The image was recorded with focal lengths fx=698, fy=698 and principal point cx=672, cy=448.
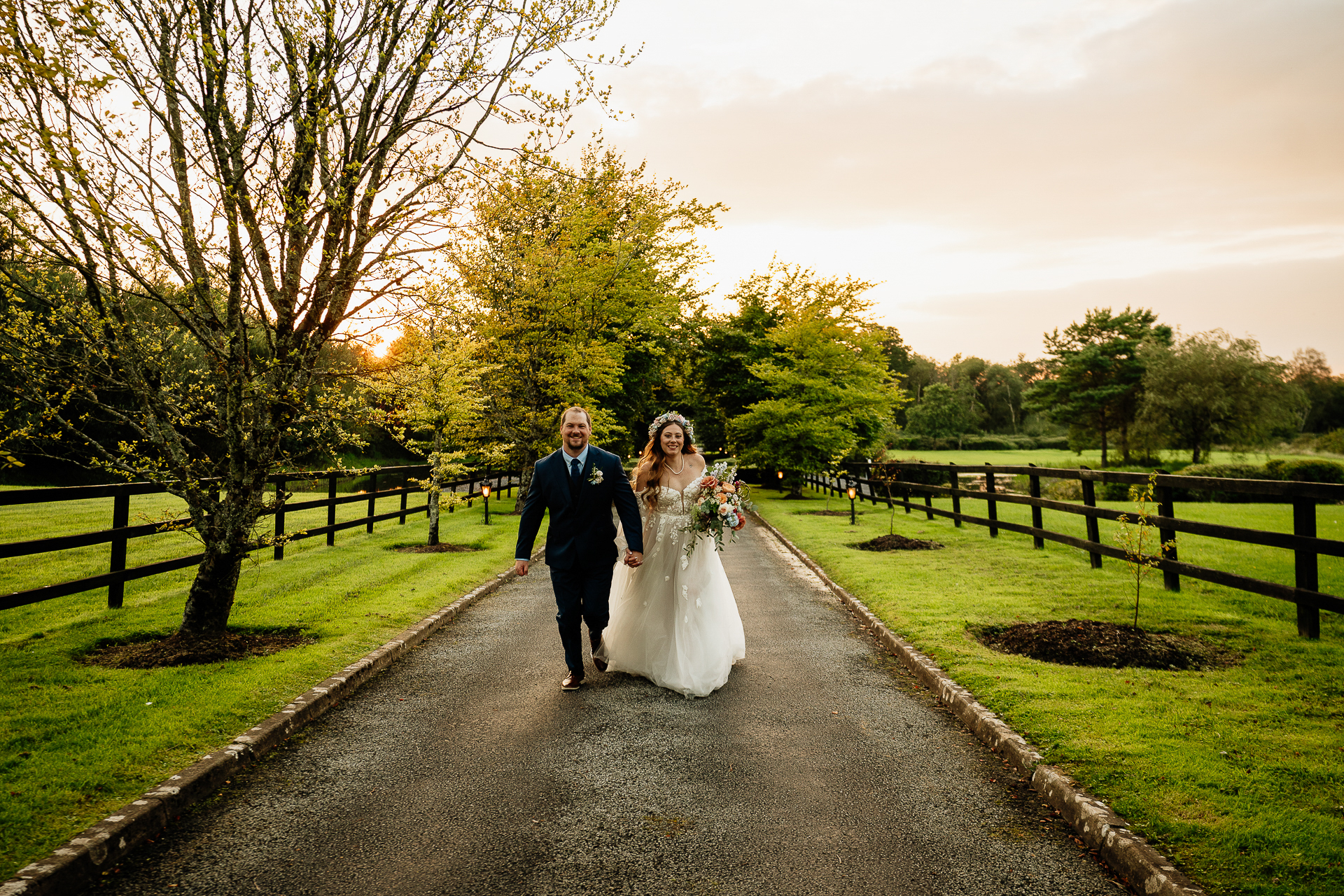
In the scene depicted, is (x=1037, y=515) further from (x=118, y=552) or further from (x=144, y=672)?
(x=118, y=552)

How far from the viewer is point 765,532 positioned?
17.3 m

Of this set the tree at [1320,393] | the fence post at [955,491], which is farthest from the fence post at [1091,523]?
the tree at [1320,393]

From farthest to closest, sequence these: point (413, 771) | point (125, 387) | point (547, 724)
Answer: point (125, 387) < point (547, 724) < point (413, 771)

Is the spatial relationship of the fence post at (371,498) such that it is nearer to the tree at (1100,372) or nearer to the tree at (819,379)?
the tree at (819,379)

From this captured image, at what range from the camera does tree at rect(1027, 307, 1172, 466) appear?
51969 millimetres

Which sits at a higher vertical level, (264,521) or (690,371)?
(690,371)

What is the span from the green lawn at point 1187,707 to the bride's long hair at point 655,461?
112 inches

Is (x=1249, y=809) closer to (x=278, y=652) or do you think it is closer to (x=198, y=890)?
(x=198, y=890)

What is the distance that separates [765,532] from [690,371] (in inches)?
758

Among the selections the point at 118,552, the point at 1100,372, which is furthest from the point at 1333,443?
the point at 118,552

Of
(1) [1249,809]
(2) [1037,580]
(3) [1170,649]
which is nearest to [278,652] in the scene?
(1) [1249,809]

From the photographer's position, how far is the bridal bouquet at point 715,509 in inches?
244

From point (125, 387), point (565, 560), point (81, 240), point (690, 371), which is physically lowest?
point (565, 560)

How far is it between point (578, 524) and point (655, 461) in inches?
46.2
